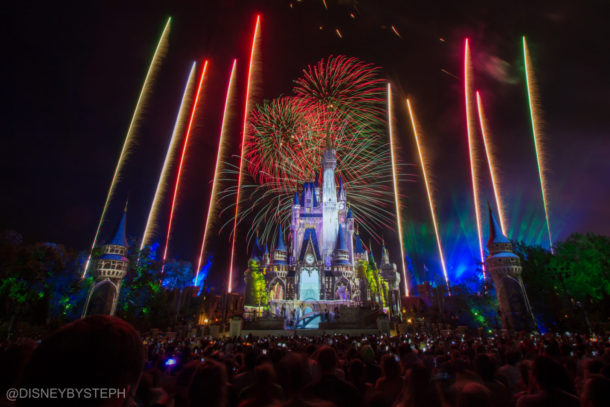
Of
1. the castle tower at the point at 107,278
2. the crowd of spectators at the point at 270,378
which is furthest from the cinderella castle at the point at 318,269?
the crowd of spectators at the point at 270,378

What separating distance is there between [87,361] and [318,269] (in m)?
67.1

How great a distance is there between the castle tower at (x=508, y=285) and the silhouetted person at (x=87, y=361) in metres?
51.2

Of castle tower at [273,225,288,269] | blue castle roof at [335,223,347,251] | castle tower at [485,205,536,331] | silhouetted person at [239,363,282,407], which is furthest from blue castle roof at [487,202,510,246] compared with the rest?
silhouetted person at [239,363,282,407]

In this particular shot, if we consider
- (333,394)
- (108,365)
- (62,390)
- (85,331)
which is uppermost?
(85,331)

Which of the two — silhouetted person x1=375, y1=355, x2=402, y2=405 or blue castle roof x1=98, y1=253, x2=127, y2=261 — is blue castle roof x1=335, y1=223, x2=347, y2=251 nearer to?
blue castle roof x1=98, y1=253, x2=127, y2=261

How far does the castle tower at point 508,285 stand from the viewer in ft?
139

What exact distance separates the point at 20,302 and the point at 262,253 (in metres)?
44.4

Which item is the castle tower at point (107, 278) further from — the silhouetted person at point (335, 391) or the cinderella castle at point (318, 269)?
the silhouetted person at point (335, 391)

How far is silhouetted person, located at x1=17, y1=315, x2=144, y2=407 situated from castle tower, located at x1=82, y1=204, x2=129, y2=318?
157 ft

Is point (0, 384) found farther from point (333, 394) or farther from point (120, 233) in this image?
point (120, 233)

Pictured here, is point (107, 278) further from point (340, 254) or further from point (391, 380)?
point (391, 380)

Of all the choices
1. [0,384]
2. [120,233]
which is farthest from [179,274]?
[0,384]

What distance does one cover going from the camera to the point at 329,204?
81500mm

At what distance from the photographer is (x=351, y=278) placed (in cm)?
6725
